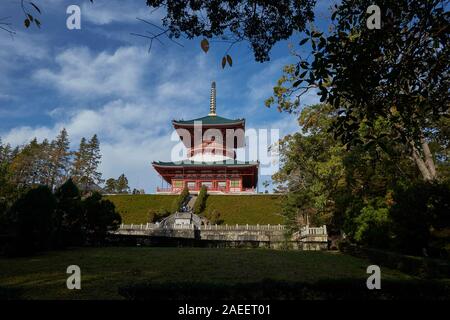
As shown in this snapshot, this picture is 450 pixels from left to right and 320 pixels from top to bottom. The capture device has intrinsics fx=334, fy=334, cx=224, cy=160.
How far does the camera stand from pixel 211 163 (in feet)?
172

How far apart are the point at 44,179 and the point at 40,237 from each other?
50.8 m

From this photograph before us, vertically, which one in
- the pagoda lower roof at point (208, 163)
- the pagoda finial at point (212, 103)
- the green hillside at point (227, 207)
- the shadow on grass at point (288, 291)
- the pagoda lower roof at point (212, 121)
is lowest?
the shadow on grass at point (288, 291)

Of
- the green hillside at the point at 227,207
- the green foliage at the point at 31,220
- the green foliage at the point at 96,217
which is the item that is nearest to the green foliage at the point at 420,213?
the green foliage at the point at 31,220

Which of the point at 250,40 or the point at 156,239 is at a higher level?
the point at 250,40

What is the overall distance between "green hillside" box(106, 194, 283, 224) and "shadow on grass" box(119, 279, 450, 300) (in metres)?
32.8

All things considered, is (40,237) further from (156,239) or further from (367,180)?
(367,180)

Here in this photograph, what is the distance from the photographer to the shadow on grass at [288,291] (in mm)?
5383

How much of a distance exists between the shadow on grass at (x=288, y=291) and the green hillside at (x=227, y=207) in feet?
108

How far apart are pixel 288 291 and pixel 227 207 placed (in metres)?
39.9

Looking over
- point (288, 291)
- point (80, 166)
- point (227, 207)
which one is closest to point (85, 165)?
point (80, 166)

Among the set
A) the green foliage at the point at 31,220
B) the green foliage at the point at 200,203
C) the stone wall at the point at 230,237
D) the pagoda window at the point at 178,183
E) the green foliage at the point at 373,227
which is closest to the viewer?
the green foliage at the point at 31,220

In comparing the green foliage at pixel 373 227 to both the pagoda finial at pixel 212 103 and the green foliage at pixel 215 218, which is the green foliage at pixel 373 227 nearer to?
the green foliage at pixel 215 218

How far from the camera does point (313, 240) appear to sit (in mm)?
24531
